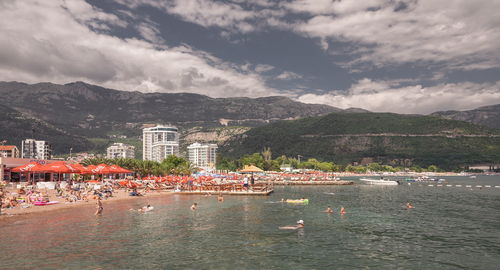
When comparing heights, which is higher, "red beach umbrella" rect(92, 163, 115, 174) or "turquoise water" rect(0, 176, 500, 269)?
"red beach umbrella" rect(92, 163, 115, 174)

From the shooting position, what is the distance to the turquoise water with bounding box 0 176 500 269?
20.3 metres

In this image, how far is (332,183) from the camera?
117 meters

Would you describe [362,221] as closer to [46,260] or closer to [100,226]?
[100,226]

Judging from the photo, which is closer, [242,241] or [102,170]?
[242,241]

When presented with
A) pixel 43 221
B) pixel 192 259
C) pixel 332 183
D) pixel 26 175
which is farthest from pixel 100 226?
pixel 332 183

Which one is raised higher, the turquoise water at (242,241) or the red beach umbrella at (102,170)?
the red beach umbrella at (102,170)

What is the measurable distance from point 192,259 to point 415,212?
34180 millimetres

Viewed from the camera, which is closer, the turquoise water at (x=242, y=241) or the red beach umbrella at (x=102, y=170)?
the turquoise water at (x=242, y=241)

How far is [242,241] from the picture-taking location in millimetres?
25688

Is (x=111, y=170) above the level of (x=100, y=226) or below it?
above

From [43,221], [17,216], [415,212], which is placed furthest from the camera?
[415,212]

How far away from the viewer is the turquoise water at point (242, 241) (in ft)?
66.7

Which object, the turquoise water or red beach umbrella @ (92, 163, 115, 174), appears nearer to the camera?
the turquoise water

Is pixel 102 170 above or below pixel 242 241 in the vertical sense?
above
